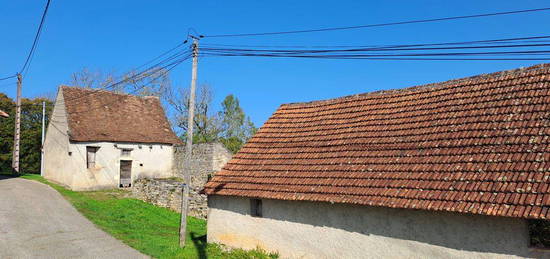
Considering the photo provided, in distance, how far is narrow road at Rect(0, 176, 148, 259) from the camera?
1200 centimetres

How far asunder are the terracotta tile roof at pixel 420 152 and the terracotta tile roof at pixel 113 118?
15.0m

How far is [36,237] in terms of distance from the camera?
44.3 feet

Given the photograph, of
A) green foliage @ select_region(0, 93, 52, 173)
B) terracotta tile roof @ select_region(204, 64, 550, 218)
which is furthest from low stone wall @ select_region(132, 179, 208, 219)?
green foliage @ select_region(0, 93, 52, 173)

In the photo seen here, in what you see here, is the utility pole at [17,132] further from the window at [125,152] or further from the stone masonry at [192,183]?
the stone masonry at [192,183]

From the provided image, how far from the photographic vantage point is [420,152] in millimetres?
10398

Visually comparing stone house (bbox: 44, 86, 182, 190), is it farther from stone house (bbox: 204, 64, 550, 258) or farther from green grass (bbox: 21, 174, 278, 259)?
stone house (bbox: 204, 64, 550, 258)

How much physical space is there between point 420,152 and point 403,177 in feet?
3.09

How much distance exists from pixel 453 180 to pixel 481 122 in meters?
2.02

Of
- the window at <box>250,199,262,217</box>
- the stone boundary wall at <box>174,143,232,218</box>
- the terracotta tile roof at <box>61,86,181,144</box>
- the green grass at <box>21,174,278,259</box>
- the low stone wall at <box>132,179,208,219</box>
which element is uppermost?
the terracotta tile roof at <box>61,86,181,144</box>

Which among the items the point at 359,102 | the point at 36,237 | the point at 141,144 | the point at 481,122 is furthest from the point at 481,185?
the point at 141,144

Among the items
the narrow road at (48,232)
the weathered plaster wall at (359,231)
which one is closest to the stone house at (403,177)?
the weathered plaster wall at (359,231)

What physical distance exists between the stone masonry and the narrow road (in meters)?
3.78

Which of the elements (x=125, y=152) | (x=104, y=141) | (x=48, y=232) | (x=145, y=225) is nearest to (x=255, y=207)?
(x=145, y=225)

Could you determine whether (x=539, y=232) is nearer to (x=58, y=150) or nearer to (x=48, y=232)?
(x=48, y=232)
